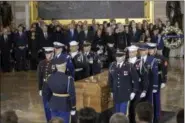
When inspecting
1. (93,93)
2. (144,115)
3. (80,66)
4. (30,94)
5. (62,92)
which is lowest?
(30,94)

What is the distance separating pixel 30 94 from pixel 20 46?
3.82m

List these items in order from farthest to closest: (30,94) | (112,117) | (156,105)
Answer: (30,94) < (156,105) < (112,117)

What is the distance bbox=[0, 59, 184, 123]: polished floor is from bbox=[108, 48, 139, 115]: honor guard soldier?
56.5 inches

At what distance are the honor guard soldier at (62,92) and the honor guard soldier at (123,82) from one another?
102 centimetres

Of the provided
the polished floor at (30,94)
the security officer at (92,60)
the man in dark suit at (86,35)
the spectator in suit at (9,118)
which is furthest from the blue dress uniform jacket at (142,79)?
the man in dark suit at (86,35)

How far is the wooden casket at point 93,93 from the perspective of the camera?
8768 millimetres

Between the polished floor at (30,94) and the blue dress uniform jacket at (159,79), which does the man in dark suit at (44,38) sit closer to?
the polished floor at (30,94)

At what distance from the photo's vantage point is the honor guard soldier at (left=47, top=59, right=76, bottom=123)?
7.37 metres

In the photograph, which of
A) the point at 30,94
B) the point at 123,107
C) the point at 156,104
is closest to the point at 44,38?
the point at 30,94

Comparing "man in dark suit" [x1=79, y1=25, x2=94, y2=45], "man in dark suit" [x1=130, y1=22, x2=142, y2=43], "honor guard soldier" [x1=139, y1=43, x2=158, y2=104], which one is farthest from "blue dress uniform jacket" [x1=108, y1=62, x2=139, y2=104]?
"man in dark suit" [x1=130, y1=22, x2=142, y2=43]

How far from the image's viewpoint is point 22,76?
14594 mm

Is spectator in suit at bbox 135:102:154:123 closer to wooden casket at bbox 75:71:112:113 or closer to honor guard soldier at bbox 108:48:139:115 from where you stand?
honor guard soldier at bbox 108:48:139:115

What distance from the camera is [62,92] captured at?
7441 mm

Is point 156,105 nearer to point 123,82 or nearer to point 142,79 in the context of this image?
point 142,79
